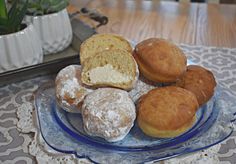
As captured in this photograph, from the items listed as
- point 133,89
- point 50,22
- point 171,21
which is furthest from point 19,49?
point 171,21

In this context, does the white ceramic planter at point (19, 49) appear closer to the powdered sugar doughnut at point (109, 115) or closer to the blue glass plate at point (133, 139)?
the blue glass plate at point (133, 139)

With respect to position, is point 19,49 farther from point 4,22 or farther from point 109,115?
point 109,115

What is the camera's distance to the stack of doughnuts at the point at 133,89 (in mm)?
572

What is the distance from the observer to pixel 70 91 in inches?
25.1

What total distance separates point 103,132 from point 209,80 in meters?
0.24

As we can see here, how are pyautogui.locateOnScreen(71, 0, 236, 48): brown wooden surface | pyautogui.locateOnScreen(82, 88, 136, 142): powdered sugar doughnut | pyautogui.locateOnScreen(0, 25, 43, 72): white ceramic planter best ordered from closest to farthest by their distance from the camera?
1. pyautogui.locateOnScreen(82, 88, 136, 142): powdered sugar doughnut
2. pyautogui.locateOnScreen(0, 25, 43, 72): white ceramic planter
3. pyautogui.locateOnScreen(71, 0, 236, 48): brown wooden surface

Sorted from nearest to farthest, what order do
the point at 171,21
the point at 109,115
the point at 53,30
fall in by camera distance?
1. the point at 109,115
2. the point at 53,30
3. the point at 171,21

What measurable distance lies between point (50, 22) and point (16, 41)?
5.0 inches

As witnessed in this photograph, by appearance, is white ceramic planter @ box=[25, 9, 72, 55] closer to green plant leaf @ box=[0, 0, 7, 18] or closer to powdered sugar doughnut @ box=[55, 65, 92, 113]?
green plant leaf @ box=[0, 0, 7, 18]

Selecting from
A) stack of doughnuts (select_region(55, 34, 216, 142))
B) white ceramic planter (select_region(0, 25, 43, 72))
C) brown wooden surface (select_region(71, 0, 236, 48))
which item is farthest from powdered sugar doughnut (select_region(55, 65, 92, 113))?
brown wooden surface (select_region(71, 0, 236, 48))

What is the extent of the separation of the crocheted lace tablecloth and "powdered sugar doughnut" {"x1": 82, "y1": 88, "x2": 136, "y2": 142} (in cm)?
6

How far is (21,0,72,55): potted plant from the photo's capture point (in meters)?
0.86

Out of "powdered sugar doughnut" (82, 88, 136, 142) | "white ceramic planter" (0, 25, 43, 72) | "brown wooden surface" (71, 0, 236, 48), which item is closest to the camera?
"powdered sugar doughnut" (82, 88, 136, 142)

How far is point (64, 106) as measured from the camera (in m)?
0.65
